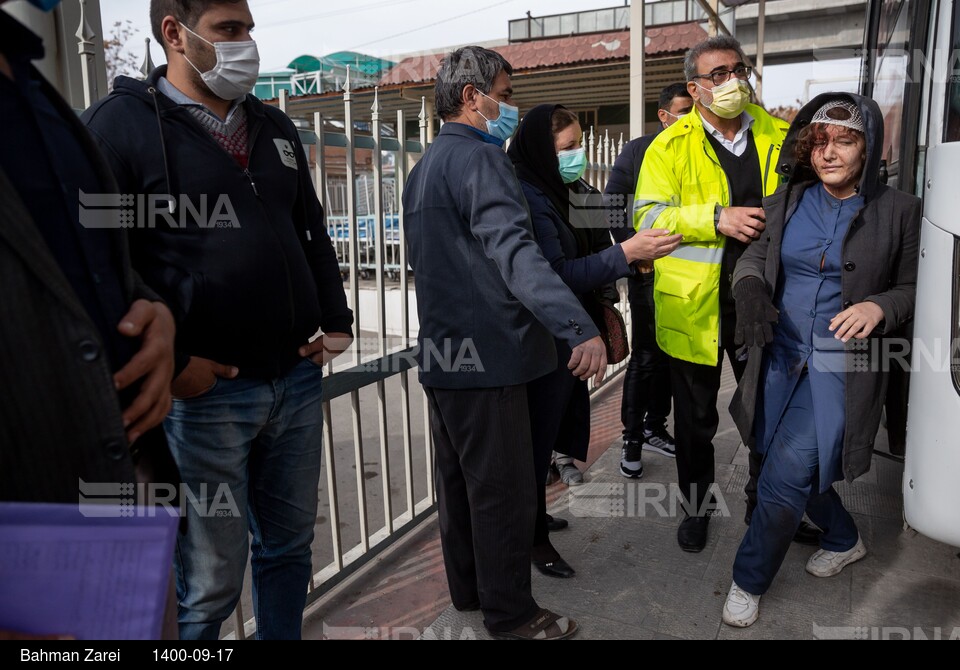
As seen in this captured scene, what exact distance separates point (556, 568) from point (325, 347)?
1.53m

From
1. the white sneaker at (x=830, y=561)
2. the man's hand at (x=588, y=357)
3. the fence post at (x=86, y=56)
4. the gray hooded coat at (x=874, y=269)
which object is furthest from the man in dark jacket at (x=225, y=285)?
the white sneaker at (x=830, y=561)

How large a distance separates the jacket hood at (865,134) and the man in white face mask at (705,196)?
0.86 ft

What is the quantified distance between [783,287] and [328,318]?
167cm

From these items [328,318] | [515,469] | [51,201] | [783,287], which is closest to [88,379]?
[51,201]

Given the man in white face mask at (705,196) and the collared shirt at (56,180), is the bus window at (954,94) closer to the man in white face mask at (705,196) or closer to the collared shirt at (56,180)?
the man in white face mask at (705,196)

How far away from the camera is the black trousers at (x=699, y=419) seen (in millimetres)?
3033

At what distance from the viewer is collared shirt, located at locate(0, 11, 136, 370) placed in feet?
3.37

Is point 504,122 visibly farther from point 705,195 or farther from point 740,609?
point 740,609

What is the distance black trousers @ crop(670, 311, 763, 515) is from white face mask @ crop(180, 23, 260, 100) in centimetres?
212

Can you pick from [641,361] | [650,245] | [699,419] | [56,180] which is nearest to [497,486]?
[650,245]

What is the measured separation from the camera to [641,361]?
3.98 m

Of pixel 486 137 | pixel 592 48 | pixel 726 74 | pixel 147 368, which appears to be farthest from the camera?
pixel 592 48

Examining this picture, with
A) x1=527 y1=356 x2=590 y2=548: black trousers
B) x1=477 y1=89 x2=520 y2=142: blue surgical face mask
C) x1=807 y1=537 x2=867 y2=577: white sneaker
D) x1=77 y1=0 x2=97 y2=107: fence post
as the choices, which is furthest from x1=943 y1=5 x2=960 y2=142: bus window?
x1=77 y1=0 x2=97 y2=107: fence post

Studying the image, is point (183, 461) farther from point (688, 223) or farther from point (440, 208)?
point (688, 223)
